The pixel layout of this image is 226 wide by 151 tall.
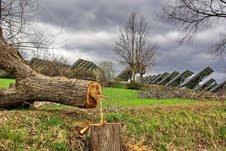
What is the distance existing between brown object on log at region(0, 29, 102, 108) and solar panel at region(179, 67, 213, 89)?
79.2ft

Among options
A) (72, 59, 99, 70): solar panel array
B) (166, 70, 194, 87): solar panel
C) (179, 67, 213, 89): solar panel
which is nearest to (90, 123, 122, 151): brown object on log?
(179, 67, 213, 89): solar panel

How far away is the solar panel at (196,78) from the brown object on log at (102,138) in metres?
25.2

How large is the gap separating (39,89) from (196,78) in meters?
25.6

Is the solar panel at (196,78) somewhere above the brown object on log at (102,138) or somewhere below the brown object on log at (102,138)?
above

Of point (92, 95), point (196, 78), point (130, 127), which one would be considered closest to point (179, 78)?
point (196, 78)

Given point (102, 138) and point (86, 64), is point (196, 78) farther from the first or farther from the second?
point (102, 138)

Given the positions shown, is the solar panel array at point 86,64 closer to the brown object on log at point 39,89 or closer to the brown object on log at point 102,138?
the brown object on log at point 39,89

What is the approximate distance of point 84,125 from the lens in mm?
7008

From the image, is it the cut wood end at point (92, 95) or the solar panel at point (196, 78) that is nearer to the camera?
the cut wood end at point (92, 95)

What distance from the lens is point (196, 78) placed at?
31.7 m

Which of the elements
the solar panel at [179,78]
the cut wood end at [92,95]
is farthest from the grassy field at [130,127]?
the solar panel at [179,78]

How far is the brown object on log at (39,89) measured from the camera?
709cm

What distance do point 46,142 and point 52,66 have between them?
1808 cm

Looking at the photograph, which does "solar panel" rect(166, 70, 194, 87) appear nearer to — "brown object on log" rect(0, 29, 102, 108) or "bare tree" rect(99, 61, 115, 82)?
"bare tree" rect(99, 61, 115, 82)
